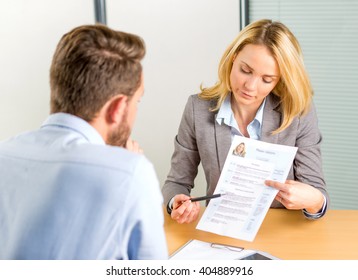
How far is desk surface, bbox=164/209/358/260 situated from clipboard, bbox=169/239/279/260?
0.03m

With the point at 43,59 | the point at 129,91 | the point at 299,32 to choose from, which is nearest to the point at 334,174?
the point at 299,32

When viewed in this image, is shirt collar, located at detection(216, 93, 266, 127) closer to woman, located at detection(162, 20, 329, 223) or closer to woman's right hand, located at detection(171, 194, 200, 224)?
woman, located at detection(162, 20, 329, 223)

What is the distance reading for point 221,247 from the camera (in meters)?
1.66

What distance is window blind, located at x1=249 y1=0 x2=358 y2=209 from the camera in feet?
9.70

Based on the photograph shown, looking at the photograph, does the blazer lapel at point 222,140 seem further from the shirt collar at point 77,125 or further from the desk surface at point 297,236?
the shirt collar at point 77,125

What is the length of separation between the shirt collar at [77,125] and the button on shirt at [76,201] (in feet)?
0.11

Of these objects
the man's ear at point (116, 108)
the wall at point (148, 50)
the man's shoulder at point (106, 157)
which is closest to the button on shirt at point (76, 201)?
the man's shoulder at point (106, 157)

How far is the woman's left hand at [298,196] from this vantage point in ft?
5.64

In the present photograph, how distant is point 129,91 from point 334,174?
2197 mm

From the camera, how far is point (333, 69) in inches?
119

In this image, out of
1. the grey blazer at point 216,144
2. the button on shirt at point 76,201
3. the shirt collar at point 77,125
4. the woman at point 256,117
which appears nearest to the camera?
the button on shirt at point 76,201

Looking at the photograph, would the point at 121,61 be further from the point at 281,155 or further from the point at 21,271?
the point at 281,155

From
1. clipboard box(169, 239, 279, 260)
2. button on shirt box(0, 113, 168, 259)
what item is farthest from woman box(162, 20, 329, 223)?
button on shirt box(0, 113, 168, 259)

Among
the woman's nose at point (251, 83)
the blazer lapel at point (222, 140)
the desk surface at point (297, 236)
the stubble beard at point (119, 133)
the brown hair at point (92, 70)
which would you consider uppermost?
the brown hair at point (92, 70)
